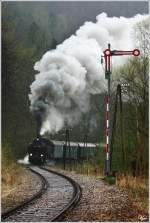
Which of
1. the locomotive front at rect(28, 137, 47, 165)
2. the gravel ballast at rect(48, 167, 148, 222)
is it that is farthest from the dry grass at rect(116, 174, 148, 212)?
Result: the locomotive front at rect(28, 137, 47, 165)

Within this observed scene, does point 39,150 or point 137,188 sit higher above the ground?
point 39,150

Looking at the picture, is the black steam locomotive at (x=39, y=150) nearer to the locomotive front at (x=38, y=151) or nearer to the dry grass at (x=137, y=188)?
the locomotive front at (x=38, y=151)

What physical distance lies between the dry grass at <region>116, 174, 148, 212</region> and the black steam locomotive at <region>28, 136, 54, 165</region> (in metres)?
19.6

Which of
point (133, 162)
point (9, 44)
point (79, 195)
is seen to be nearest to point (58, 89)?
point (9, 44)

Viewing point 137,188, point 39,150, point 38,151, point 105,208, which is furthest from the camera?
point 38,151

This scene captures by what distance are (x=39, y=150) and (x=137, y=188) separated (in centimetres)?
2357

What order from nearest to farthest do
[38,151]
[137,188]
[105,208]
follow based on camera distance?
[105,208], [137,188], [38,151]

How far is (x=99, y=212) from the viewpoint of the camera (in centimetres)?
1174

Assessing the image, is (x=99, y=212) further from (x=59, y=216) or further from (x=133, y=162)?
(x=133, y=162)

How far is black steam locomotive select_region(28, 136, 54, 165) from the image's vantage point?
40.2 metres

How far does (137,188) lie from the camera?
1706 centimetres

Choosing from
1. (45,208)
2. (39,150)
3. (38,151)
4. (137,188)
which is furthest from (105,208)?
(38,151)

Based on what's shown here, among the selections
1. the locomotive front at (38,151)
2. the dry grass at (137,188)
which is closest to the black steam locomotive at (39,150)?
the locomotive front at (38,151)

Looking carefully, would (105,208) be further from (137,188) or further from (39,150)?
(39,150)
